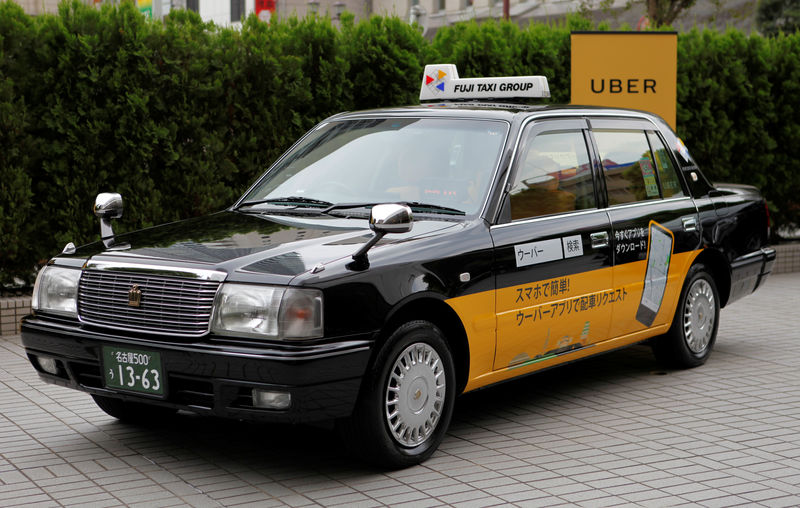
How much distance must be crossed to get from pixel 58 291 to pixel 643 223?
358 centimetres

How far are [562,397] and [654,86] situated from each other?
527 cm

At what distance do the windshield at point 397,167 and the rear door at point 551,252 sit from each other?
215 millimetres

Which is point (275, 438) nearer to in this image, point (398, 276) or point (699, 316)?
point (398, 276)

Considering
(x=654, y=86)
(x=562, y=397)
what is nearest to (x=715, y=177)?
(x=654, y=86)

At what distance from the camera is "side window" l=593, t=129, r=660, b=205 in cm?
674

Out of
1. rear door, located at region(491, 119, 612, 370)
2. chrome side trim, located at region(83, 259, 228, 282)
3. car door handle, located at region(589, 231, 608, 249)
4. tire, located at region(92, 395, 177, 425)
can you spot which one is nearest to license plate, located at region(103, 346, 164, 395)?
chrome side trim, located at region(83, 259, 228, 282)

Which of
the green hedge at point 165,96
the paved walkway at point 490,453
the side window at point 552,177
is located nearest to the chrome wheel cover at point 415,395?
the paved walkway at point 490,453

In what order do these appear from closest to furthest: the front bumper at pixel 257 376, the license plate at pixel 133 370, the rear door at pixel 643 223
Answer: the front bumper at pixel 257 376 → the license plate at pixel 133 370 → the rear door at pixel 643 223

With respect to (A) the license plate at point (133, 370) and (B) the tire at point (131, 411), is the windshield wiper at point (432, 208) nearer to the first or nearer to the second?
(A) the license plate at point (133, 370)

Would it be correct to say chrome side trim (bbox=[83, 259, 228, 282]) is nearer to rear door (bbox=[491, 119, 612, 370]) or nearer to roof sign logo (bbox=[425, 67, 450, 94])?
rear door (bbox=[491, 119, 612, 370])

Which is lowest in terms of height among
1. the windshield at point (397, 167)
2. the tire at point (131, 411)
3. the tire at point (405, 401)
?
the tire at point (131, 411)

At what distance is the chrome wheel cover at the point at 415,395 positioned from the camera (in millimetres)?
5125

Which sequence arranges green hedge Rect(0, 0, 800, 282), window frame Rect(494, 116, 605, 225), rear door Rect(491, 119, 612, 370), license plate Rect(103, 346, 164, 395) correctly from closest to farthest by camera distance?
license plate Rect(103, 346, 164, 395) → rear door Rect(491, 119, 612, 370) → window frame Rect(494, 116, 605, 225) → green hedge Rect(0, 0, 800, 282)

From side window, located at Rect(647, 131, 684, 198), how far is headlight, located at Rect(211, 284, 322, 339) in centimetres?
340
